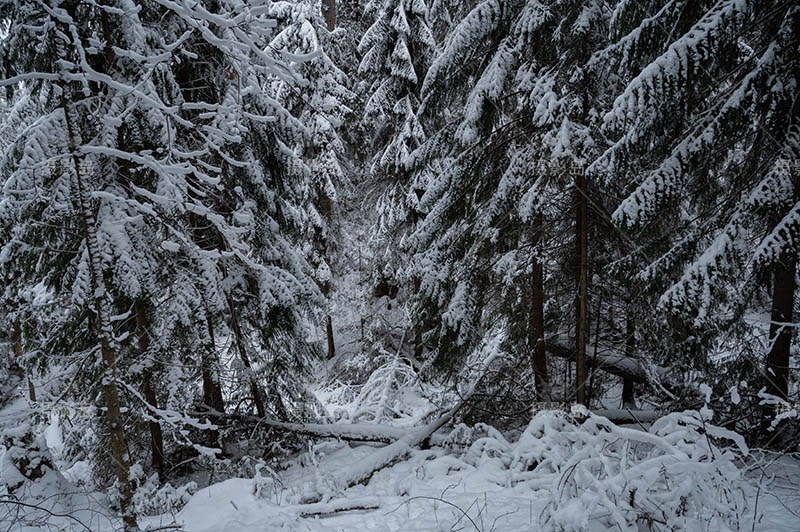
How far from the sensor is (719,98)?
4570 millimetres

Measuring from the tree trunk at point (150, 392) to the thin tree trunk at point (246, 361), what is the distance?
1146 mm

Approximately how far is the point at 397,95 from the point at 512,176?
7792 millimetres

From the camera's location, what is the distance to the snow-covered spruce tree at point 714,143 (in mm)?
3953

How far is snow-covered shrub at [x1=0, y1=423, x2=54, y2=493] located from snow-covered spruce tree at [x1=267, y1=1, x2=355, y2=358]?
23.1 feet

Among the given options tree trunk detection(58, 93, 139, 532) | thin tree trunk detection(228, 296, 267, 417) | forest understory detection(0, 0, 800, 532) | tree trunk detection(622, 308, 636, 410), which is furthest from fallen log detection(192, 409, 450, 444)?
tree trunk detection(622, 308, 636, 410)

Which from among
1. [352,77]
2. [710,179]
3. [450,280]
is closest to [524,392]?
[450,280]

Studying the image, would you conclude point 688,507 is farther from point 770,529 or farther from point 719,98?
point 719,98

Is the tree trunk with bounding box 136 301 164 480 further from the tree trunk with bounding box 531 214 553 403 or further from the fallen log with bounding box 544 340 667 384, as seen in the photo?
the fallen log with bounding box 544 340 667 384

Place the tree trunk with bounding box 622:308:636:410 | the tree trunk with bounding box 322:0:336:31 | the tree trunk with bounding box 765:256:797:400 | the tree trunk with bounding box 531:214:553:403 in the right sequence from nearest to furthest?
the tree trunk with bounding box 765:256:797:400, the tree trunk with bounding box 622:308:636:410, the tree trunk with bounding box 531:214:553:403, the tree trunk with bounding box 322:0:336:31

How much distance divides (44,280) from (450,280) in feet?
18.7

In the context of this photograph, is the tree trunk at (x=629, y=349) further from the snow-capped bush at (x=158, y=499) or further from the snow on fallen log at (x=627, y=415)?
the snow-capped bush at (x=158, y=499)

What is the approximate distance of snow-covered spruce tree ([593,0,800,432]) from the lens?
3953 mm

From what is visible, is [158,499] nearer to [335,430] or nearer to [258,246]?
[335,430]

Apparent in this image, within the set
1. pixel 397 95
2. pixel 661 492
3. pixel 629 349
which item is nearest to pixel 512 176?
pixel 629 349
